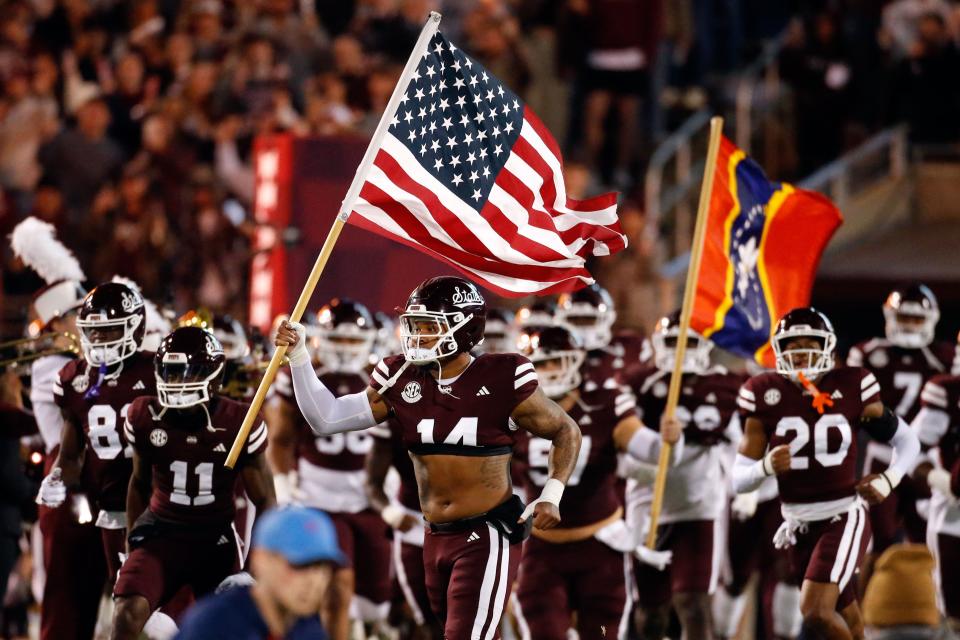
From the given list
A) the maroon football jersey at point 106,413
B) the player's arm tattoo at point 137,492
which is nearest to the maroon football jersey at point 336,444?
the maroon football jersey at point 106,413

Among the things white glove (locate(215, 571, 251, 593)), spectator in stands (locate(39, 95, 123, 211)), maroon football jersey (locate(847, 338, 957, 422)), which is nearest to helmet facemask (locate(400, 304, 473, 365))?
white glove (locate(215, 571, 251, 593))

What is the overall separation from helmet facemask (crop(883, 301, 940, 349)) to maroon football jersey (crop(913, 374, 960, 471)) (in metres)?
0.78

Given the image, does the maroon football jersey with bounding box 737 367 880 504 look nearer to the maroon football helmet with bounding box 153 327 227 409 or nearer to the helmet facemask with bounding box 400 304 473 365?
the helmet facemask with bounding box 400 304 473 365

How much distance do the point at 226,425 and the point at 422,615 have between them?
2.57 metres

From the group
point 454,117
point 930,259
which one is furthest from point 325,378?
point 930,259

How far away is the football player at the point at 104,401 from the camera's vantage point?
8.86 m

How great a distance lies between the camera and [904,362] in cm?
1155

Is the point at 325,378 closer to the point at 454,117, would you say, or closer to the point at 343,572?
the point at 343,572

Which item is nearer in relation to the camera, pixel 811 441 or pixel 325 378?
pixel 811 441

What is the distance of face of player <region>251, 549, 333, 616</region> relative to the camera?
17.2ft

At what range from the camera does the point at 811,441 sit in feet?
30.5

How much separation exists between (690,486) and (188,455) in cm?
330

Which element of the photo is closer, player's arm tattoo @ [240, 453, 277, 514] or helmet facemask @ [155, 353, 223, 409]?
helmet facemask @ [155, 353, 223, 409]

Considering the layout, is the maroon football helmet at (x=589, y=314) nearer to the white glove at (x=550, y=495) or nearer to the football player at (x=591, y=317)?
the football player at (x=591, y=317)
